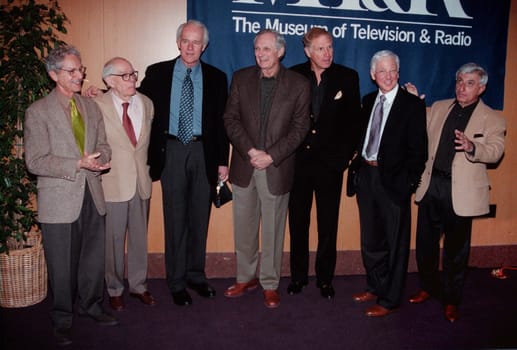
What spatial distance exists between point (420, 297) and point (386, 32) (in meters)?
2.40

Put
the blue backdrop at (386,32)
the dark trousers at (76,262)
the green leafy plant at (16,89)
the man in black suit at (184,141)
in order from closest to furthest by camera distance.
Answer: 1. the dark trousers at (76,262)
2. the green leafy plant at (16,89)
3. the man in black suit at (184,141)
4. the blue backdrop at (386,32)


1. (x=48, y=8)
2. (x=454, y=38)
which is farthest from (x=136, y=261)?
(x=454, y=38)

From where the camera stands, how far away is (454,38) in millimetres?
4555

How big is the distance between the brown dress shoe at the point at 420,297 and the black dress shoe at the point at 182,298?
6.04 feet

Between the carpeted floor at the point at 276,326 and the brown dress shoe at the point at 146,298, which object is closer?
the carpeted floor at the point at 276,326

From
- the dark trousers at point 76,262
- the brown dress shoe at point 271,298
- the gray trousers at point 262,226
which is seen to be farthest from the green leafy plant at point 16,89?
the brown dress shoe at point 271,298

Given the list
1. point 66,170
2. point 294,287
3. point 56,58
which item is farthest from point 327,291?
point 56,58

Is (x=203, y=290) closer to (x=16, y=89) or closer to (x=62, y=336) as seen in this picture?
(x=62, y=336)

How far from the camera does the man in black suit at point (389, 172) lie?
3.53 m

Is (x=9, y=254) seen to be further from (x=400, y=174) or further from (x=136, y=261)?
(x=400, y=174)

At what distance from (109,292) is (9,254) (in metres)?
0.80

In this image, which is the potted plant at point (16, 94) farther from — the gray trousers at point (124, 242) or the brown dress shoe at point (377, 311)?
the brown dress shoe at point (377, 311)

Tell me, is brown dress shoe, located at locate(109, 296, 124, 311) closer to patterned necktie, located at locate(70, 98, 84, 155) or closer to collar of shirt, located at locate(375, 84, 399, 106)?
patterned necktie, located at locate(70, 98, 84, 155)

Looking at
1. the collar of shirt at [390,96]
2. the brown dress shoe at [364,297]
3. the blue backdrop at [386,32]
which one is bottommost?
the brown dress shoe at [364,297]
